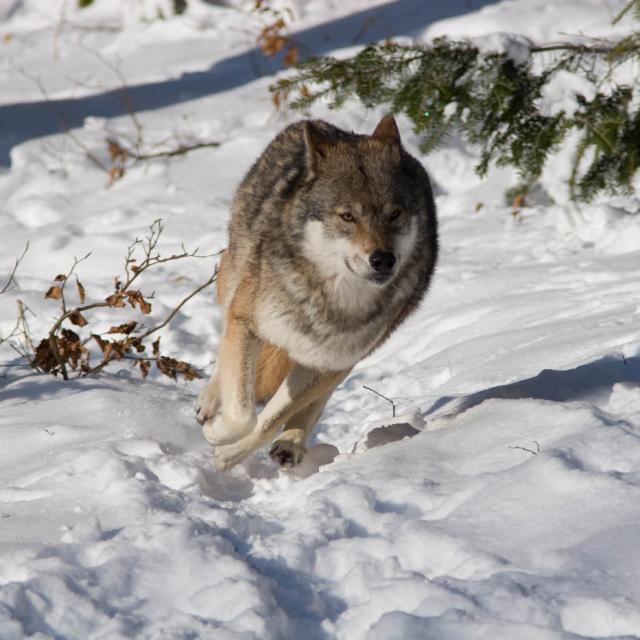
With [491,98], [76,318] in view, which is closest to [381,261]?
[76,318]

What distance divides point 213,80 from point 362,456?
861 cm

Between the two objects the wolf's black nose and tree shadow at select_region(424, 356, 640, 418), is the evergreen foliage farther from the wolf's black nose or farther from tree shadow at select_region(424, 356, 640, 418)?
the wolf's black nose

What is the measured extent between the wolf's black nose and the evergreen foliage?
2.32m

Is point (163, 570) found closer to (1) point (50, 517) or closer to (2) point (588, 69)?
(1) point (50, 517)

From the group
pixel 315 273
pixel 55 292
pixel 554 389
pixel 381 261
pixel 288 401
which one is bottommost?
pixel 554 389

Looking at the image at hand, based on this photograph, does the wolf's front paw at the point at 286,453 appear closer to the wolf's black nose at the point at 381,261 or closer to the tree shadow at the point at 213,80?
the wolf's black nose at the point at 381,261

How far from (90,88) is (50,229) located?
12.5 ft

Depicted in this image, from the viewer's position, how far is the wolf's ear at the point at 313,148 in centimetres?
388

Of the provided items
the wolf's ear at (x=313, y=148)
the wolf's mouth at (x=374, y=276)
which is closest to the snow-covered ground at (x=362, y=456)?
the wolf's mouth at (x=374, y=276)

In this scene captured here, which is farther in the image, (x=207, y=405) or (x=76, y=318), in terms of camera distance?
(x=76, y=318)

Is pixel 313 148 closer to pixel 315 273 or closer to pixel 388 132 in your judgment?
pixel 388 132

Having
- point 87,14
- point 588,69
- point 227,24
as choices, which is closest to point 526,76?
point 588,69

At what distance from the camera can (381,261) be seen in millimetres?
3629

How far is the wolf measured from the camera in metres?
3.78
